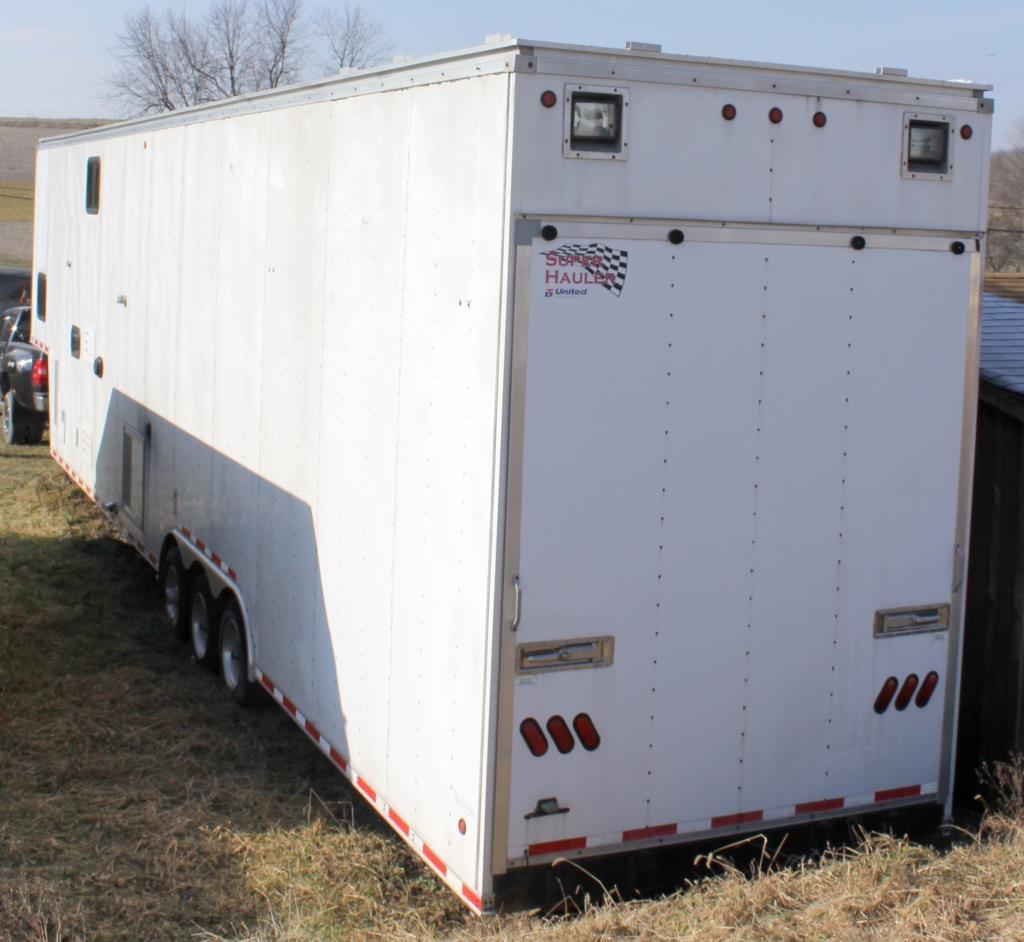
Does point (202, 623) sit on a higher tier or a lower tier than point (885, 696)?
lower

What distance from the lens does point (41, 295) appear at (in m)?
15.2

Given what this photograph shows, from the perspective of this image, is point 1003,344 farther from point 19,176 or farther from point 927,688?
point 19,176

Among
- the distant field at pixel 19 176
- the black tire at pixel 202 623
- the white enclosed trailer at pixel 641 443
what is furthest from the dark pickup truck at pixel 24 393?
the distant field at pixel 19 176

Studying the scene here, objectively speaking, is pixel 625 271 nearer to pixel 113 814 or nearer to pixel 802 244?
pixel 802 244

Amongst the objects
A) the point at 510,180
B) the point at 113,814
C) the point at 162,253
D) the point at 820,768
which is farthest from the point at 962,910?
the point at 162,253

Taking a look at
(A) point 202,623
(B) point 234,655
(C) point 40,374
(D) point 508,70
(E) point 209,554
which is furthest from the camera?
(C) point 40,374

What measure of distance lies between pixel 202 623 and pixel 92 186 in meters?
4.58

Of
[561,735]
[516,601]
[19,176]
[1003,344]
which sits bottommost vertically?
[561,735]

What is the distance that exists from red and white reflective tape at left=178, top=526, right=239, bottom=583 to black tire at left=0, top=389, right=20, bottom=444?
8.57 meters

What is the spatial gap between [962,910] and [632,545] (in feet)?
5.62

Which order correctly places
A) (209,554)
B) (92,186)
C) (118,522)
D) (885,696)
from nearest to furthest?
(885,696)
(209,554)
(118,522)
(92,186)

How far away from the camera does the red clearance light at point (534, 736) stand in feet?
16.8

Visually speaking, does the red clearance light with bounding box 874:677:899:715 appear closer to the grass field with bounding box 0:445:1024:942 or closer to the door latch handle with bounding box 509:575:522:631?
the grass field with bounding box 0:445:1024:942

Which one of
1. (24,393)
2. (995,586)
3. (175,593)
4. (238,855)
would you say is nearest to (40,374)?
(24,393)
